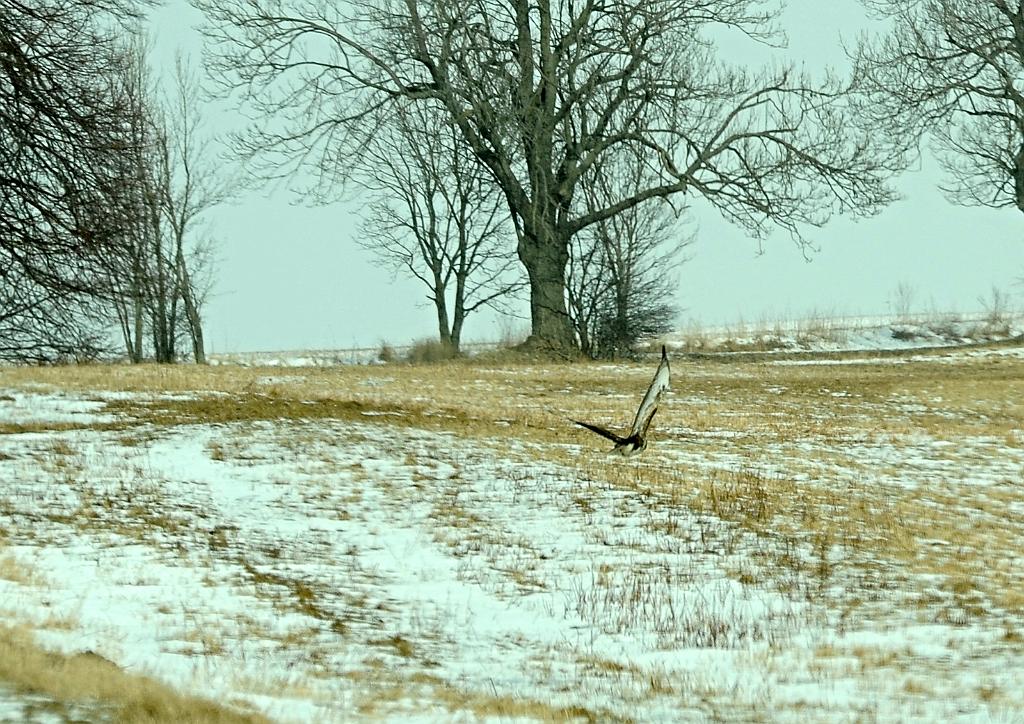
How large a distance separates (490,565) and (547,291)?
21056 mm

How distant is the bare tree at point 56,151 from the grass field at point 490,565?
1718 millimetres

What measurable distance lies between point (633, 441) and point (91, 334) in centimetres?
1336

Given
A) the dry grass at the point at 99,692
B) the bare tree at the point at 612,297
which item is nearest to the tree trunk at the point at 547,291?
the bare tree at the point at 612,297

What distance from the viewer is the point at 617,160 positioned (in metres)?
33.1

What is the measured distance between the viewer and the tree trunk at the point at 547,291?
93.2 ft

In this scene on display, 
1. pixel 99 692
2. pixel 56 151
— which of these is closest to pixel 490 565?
pixel 99 692

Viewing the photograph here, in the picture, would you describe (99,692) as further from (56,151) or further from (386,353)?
(386,353)

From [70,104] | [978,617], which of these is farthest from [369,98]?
[978,617]

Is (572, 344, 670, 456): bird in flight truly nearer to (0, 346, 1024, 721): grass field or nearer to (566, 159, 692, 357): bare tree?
(0, 346, 1024, 721): grass field

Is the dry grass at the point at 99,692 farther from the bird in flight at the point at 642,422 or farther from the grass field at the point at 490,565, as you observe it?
the bird in flight at the point at 642,422

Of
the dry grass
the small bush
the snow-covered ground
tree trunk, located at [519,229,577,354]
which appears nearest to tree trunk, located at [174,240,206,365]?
the snow-covered ground

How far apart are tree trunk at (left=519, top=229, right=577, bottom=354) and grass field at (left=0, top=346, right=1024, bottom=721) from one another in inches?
521

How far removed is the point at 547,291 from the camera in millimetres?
28625

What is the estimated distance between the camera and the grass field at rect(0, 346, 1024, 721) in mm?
5219
